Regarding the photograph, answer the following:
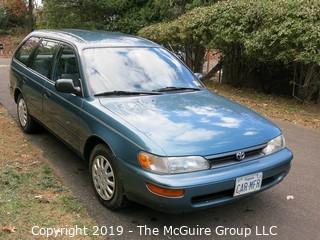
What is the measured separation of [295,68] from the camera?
8.93 m

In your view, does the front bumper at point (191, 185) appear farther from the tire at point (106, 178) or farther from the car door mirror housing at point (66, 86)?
the car door mirror housing at point (66, 86)

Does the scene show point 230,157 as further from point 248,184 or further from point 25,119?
point 25,119

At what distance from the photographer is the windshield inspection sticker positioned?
3.58 meters

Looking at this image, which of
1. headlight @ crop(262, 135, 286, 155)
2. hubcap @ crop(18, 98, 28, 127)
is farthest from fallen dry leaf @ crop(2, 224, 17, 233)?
hubcap @ crop(18, 98, 28, 127)

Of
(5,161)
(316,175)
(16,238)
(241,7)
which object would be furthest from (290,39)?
(16,238)

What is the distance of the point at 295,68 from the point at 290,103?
2.43ft

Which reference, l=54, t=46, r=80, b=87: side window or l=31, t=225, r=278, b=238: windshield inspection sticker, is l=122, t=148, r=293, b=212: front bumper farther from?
l=54, t=46, r=80, b=87: side window

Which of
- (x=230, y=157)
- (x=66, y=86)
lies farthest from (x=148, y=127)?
(x=66, y=86)

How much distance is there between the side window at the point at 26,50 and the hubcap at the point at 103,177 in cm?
265

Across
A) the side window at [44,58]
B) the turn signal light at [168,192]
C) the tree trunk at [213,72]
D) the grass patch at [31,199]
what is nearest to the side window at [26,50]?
the side window at [44,58]

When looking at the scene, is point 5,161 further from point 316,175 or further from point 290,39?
point 290,39

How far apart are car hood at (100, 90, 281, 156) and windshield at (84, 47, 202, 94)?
0.77ft

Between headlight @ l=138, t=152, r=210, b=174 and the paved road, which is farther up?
headlight @ l=138, t=152, r=210, b=174

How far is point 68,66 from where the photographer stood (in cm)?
491
